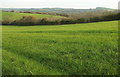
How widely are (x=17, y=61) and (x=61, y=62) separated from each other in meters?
2.39

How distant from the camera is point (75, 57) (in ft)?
20.7

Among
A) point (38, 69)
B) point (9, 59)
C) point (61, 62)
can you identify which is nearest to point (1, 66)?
point (9, 59)

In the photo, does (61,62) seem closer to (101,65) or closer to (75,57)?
(75,57)

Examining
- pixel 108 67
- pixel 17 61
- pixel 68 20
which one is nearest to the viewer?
pixel 108 67

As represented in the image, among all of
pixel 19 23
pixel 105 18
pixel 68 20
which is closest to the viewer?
pixel 105 18

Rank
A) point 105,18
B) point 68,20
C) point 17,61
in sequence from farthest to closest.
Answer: point 68,20, point 105,18, point 17,61

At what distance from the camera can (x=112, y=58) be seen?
236 inches

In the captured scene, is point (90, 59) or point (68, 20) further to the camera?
point (68, 20)

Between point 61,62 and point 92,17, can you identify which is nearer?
point 61,62

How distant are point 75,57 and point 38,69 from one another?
211cm

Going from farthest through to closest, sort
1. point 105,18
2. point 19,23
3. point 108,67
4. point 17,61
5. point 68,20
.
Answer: point 19,23 → point 68,20 → point 105,18 → point 17,61 → point 108,67

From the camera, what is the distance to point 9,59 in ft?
21.8

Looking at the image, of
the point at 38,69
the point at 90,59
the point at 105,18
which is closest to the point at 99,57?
the point at 90,59

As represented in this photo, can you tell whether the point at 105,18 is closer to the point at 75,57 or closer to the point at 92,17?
the point at 92,17
